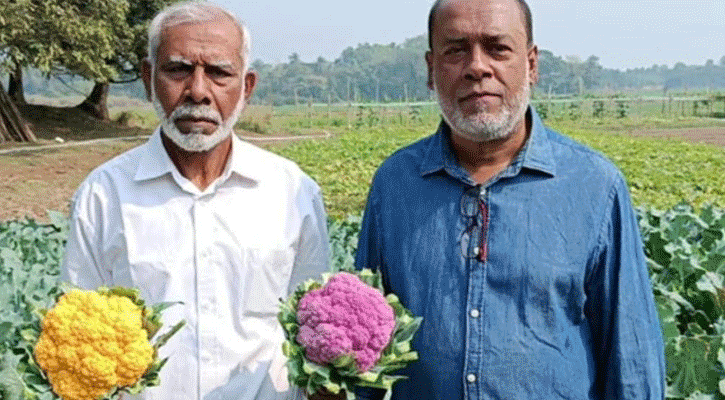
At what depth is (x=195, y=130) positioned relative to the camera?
2.44 m

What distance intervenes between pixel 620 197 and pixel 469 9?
56 cm

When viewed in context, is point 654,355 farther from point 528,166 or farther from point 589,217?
point 528,166

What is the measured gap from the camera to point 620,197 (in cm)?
220

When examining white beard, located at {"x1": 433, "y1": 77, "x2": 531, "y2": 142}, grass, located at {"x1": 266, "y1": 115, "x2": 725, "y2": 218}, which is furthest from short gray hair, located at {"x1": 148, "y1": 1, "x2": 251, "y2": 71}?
grass, located at {"x1": 266, "y1": 115, "x2": 725, "y2": 218}

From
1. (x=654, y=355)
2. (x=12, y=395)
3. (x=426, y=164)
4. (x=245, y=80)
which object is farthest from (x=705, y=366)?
(x=12, y=395)

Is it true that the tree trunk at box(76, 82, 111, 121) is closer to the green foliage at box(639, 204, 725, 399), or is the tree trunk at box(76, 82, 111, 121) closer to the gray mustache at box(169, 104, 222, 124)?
the green foliage at box(639, 204, 725, 399)

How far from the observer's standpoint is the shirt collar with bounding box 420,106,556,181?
2232mm

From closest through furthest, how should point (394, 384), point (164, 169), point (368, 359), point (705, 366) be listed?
point (368, 359) < point (394, 384) < point (164, 169) < point (705, 366)

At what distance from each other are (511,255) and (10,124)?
25.6m

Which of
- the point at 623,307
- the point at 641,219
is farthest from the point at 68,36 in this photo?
the point at 623,307

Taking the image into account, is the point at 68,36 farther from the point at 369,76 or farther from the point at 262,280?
the point at 369,76

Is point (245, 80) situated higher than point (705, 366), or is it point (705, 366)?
point (245, 80)

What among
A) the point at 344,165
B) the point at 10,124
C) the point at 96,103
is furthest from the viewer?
the point at 96,103

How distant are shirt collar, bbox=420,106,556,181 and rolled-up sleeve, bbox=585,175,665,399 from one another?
17cm
